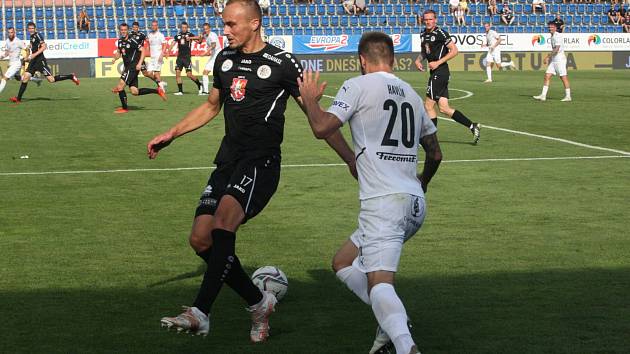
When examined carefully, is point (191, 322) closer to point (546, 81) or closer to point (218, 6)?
point (546, 81)

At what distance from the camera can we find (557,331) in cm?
690

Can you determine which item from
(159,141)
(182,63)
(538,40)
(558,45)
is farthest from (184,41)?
A: (159,141)

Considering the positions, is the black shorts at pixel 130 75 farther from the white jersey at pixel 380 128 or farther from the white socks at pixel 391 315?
the white socks at pixel 391 315

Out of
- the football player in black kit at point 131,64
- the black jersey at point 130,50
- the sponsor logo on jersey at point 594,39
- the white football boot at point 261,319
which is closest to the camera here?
the white football boot at point 261,319

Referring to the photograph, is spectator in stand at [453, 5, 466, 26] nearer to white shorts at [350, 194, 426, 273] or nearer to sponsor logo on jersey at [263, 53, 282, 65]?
sponsor logo on jersey at [263, 53, 282, 65]

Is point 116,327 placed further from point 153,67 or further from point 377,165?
point 153,67

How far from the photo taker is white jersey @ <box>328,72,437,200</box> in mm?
6004

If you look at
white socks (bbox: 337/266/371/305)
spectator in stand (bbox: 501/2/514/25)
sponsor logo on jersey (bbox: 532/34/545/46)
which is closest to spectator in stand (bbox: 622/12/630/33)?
sponsor logo on jersey (bbox: 532/34/545/46)

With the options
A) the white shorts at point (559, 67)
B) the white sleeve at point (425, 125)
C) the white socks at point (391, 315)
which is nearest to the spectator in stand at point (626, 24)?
the white shorts at point (559, 67)

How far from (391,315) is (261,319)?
1.39m

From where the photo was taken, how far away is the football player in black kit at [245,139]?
22.9 ft

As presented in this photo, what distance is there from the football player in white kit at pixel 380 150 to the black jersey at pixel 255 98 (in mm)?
1052

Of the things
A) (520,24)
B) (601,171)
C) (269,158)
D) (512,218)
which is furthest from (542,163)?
(520,24)

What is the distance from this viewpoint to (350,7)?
56000mm
